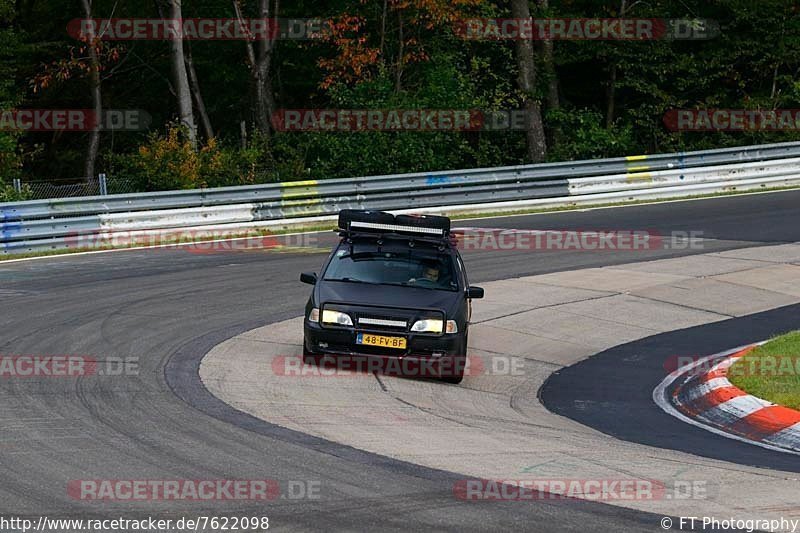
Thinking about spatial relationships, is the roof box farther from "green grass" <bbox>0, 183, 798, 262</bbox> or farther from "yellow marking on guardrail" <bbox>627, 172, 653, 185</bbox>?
"yellow marking on guardrail" <bbox>627, 172, 653, 185</bbox>

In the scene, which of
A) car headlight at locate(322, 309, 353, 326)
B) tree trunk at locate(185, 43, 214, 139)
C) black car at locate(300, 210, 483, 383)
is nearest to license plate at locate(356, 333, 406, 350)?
black car at locate(300, 210, 483, 383)

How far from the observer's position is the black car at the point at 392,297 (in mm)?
13000

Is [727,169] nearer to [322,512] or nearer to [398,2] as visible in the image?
[398,2]

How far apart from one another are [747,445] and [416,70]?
24250 millimetres

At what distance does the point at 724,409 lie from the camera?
12.0m

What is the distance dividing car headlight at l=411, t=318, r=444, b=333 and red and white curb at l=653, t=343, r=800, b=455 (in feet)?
Result: 8.15

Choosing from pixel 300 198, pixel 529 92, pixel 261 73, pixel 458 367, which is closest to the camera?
pixel 458 367

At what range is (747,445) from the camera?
10625 mm

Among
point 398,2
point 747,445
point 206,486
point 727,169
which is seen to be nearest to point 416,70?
point 398,2

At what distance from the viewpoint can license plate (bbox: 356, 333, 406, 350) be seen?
→ 42.6 ft

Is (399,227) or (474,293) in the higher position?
(399,227)

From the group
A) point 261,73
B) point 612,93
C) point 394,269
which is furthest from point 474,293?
point 612,93

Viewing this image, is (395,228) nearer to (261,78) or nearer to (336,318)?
(336,318)

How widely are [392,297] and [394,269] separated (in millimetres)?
749
